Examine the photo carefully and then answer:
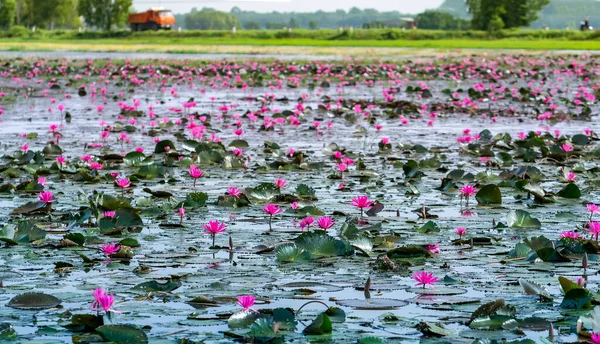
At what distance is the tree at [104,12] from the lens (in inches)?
4525

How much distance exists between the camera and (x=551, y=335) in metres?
3.37

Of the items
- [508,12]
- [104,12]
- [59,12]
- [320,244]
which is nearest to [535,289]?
[320,244]

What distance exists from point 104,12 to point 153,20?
897 inches

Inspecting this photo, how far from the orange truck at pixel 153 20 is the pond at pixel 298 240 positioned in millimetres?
85571

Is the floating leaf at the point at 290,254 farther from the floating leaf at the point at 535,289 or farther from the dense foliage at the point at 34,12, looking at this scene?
the dense foliage at the point at 34,12

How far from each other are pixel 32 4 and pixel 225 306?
122387 mm

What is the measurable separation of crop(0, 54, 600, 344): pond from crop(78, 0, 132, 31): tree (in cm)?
10637

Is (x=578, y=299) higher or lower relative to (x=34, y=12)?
lower

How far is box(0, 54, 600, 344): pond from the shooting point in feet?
11.8

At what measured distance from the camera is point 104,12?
11581cm

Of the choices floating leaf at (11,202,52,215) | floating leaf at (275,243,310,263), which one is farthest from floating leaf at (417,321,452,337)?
floating leaf at (11,202,52,215)

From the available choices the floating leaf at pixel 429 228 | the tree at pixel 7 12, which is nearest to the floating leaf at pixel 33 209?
the floating leaf at pixel 429 228

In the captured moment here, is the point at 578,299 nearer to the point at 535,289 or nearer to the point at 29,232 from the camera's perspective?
the point at 535,289

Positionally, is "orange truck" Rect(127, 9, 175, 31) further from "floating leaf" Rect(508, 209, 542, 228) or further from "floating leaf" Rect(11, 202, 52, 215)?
"floating leaf" Rect(508, 209, 542, 228)
